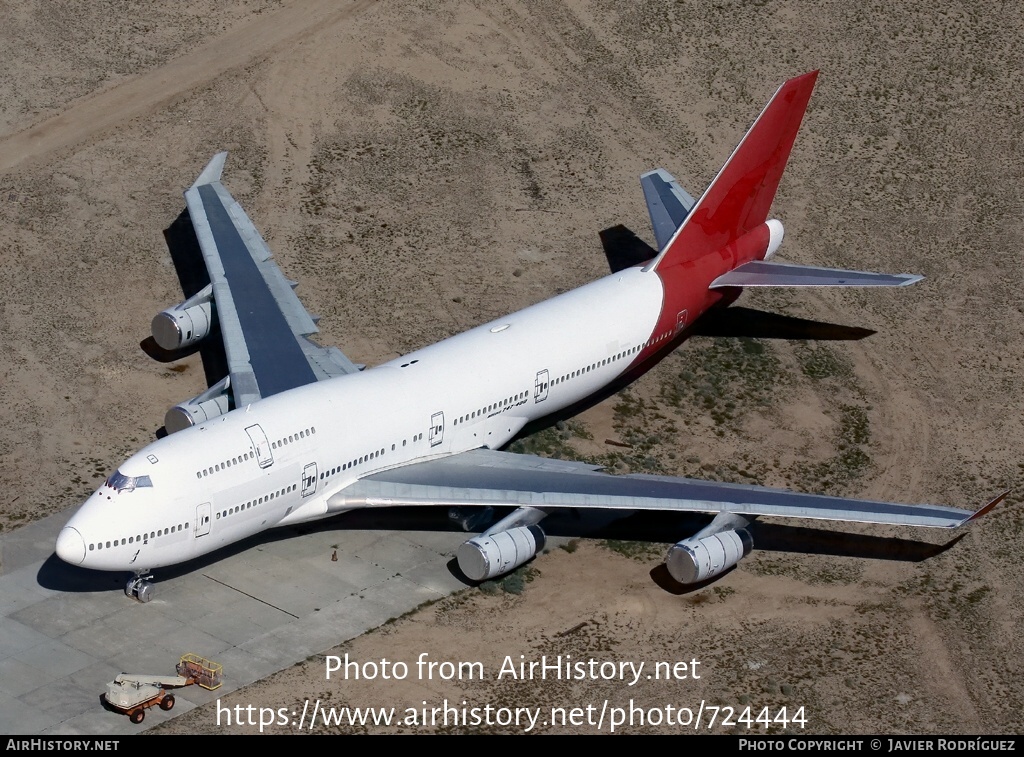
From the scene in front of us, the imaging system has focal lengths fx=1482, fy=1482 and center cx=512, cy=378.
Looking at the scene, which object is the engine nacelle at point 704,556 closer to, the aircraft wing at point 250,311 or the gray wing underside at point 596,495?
the gray wing underside at point 596,495

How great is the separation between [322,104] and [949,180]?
35.2m

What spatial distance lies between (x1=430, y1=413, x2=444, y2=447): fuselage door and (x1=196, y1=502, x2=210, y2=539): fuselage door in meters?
9.42

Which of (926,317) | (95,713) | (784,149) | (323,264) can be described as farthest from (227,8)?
(95,713)

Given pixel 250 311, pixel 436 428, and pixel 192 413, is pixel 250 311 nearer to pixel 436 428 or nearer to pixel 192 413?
pixel 192 413

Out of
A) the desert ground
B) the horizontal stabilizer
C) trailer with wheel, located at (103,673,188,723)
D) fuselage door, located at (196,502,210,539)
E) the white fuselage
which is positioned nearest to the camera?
trailer with wheel, located at (103,673,188,723)

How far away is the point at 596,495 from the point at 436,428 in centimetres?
661

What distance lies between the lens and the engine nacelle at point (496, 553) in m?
50.6

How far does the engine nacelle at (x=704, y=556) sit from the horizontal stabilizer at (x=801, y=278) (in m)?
16.0

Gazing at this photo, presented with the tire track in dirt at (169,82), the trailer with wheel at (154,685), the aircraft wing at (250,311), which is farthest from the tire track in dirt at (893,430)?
the tire track in dirt at (169,82)

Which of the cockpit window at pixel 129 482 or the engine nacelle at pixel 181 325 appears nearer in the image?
the cockpit window at pixel 129 482

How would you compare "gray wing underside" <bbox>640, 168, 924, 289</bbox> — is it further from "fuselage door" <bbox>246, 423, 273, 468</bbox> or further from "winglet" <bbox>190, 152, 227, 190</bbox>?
"fuselage door" <bbox>246, 423, 273, 468</bbox>

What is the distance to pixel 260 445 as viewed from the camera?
4938 centimetres

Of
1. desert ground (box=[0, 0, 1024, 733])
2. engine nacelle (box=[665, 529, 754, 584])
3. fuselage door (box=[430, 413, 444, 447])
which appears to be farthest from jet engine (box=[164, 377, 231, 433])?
engine nacelle (box=[665, 529, 754, 584])

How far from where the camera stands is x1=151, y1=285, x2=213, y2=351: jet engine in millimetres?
61562
